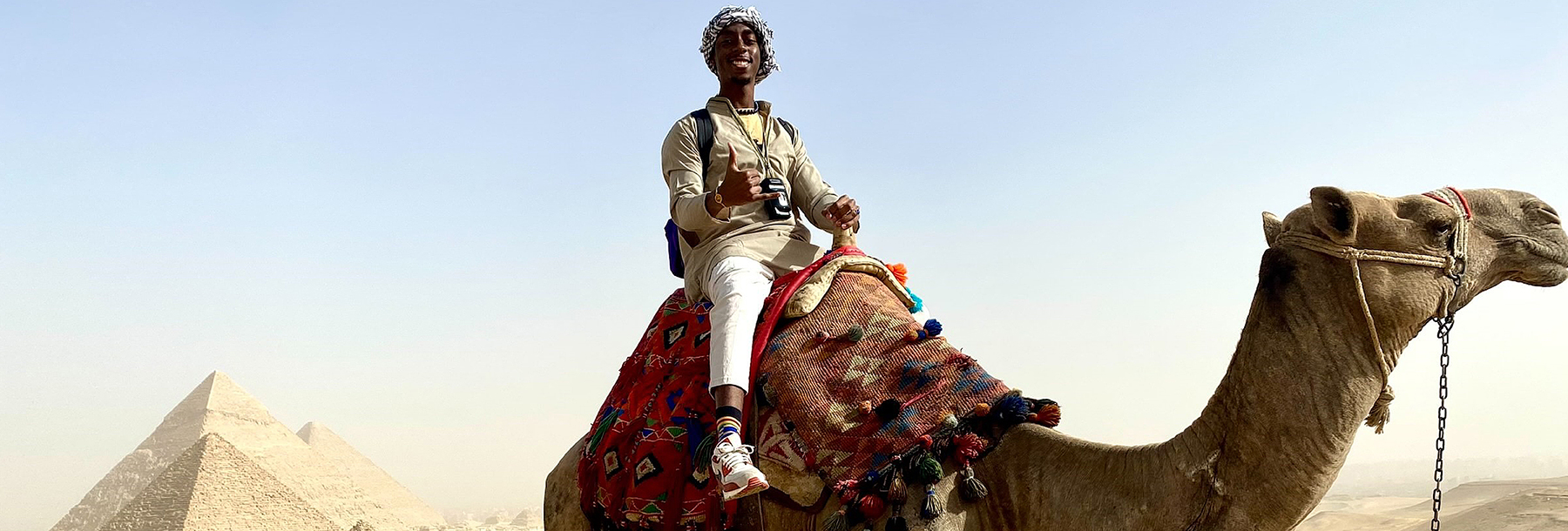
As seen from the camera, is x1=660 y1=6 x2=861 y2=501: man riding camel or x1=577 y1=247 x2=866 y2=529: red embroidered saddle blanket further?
x1=577 y1=247 x2=866 y2=529: red embroidered saddle blanket

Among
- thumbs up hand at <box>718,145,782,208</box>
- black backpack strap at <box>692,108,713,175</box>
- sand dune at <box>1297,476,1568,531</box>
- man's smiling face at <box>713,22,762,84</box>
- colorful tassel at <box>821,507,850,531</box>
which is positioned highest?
sand dune at <box>1297,476,1568,531</box>

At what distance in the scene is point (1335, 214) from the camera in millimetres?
3193

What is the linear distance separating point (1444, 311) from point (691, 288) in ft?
8.86

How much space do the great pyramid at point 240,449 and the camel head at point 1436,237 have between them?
5561 cm

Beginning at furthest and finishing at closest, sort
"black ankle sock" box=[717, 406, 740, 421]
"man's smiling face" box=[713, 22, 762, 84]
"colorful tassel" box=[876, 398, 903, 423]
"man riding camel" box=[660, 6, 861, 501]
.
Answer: "man's smiling face" box=[713, 22, 762, 84] → "man riding camel" box=[660, 6, 861, 501] → "black ankle sock" box=[717, 406, 740, 421] → "colorful tassel" box=[876, 398, 903, 423]

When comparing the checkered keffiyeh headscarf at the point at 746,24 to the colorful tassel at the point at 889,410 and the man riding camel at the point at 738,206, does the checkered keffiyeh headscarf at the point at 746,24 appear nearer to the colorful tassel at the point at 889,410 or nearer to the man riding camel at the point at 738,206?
the man riding camel at the point at 738,206

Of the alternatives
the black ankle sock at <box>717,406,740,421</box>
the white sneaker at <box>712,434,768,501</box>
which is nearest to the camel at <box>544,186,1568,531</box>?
the white sneaker at <box>712,434,768,501</box>

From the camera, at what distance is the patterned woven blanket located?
375 centimetres

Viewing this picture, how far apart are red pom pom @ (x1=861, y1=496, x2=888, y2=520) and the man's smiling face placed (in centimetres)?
229

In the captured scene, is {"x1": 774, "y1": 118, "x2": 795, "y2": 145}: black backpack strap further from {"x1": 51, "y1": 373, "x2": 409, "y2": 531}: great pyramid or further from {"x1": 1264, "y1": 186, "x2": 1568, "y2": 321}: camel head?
{"x1": 51, "y1": 373, "x2": 409, "y2": 531}: great pyramid

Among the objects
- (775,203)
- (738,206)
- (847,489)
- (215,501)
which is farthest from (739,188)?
(215,501)

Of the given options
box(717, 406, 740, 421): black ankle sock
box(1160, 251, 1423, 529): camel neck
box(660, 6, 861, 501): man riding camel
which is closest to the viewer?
box(1160, 251, 1423, 529): camel neck

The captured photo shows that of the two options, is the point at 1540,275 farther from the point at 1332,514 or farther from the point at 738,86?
the point at 1332,514

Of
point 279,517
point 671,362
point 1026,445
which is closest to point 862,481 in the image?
point 1026,445
